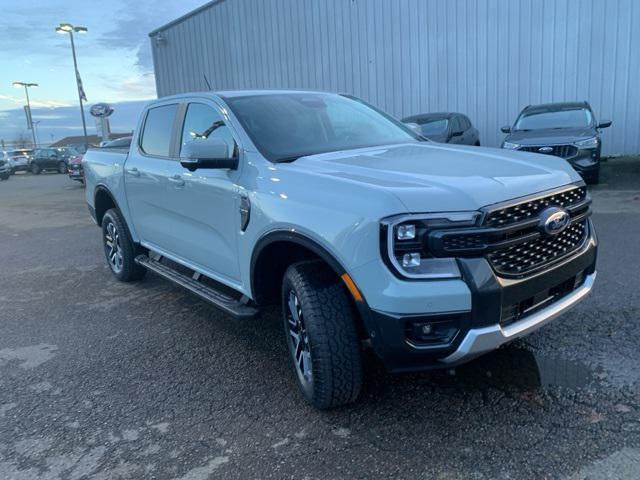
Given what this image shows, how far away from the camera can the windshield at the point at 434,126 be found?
12175 mm

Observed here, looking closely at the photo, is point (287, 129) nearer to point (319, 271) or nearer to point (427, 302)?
point (319, 271)

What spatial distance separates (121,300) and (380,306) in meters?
3.68

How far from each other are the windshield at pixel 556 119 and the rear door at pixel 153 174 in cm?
880

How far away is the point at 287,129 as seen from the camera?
380cm

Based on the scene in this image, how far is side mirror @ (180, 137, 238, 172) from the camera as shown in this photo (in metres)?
3.37

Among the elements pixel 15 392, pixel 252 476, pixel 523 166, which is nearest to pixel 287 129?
pixel 523 166

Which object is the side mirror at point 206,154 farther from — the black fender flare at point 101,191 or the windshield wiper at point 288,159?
the black fender flare at point 101,191

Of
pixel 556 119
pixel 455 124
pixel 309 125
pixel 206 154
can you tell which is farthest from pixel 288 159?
pixel 455 124

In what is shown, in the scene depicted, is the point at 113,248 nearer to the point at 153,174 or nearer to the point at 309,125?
the point at 153,174

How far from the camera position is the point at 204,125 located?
13.6 ft

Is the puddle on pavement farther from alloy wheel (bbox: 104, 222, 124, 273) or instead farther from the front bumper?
alloy wheel (bbox: 104, 222, 124, 273)

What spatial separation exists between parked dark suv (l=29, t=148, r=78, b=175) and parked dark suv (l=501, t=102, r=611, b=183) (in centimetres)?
2978

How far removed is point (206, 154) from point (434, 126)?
9.87 m

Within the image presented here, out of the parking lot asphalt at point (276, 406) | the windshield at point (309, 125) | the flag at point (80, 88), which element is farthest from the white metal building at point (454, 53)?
the windshield at point (309, 125)
